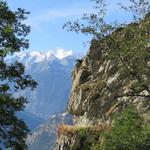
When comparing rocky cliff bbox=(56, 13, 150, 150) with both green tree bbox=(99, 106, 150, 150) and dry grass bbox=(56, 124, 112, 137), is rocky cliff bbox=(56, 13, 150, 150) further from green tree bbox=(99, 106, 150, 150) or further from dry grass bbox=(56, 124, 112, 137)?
green tree bbox=(99, 106, 150, 150)

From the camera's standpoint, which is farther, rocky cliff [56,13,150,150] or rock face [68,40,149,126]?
rock face [68,40,149,126]

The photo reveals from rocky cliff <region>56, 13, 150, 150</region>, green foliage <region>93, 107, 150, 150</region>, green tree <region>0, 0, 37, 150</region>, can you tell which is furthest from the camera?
rocky cliff <region>56, 13, 150, 150</region>

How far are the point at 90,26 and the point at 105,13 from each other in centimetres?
196

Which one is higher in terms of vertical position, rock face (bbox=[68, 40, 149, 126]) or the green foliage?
rock face (bbox=[68, 40, 149, 126])

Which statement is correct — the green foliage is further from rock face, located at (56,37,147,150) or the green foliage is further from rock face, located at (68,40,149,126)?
rock face, located at (68,40,149,126)

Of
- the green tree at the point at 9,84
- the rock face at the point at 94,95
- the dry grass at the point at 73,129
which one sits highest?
the rock face at the point at 94,95

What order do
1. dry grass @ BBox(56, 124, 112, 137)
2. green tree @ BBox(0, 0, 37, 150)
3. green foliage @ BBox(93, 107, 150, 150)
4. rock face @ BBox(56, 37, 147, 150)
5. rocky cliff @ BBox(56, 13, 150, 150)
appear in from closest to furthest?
green tree @ BBox(0, 0, 37, 150)
green foliage @ BBox(93, 107, 150, 150)
dry grass @ BBox(56, 124, 112, 137)
rocky cliff @ BBox(56, 13, 150, 150)
rock face @ BBox(56, 37, 147, 150)

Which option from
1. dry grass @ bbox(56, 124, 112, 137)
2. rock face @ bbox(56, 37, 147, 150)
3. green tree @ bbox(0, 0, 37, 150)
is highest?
rock face @ bbox(56, 37, 147, 150)

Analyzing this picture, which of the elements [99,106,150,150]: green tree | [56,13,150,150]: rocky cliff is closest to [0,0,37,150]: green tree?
[99,106,150,150]: green tree

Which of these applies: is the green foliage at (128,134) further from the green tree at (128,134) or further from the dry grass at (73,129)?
the dry grass at (73,129)

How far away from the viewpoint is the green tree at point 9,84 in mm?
29812

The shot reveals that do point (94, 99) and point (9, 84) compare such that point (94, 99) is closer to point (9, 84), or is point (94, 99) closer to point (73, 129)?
point (73, 129)

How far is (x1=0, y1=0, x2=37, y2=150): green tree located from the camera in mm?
29812

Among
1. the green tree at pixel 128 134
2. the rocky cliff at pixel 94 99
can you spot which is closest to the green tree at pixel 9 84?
the green tree at pixel 128 134
